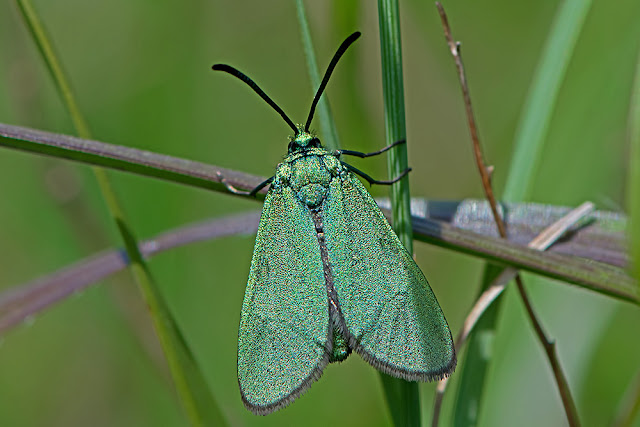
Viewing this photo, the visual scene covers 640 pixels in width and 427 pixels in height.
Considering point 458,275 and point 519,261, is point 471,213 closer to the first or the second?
point 519,261

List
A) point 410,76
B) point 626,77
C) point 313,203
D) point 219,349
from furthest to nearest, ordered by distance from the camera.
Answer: point 410,76 < point 219,349 < point 626,77 < point 313,203

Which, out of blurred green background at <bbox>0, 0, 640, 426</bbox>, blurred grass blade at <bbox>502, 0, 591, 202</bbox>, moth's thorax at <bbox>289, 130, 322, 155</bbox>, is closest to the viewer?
blurred grass blade at <bbox>502, 0, 591, 202</bbox>

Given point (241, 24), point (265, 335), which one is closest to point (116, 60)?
point (241, 24)

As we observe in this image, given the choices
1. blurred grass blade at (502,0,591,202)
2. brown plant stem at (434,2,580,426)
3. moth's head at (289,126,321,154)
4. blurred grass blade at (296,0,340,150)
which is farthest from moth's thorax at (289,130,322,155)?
blurred grass blade at (502,0,591,202)

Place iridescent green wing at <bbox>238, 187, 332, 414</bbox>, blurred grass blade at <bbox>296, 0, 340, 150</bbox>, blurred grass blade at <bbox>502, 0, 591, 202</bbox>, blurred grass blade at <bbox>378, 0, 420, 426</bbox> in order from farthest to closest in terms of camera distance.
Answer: blurred grass blade at <bbox>502, 0, 591, 202</bbox>
iridescent green wing at <bbox>238, 187, 332, 414</bbox>
blurred grass blade at <bbox>296, 0, 340, 150</bbox>
blurred grass blade at <bbox>378, 0, 420, 426</bbox>

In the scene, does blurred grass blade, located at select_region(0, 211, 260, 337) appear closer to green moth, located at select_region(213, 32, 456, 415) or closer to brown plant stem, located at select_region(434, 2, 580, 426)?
green moth, located at select_region(213, 32, 456, 415)

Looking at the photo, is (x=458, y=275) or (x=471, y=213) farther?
(x=458, y=275)
